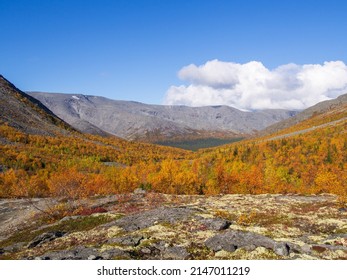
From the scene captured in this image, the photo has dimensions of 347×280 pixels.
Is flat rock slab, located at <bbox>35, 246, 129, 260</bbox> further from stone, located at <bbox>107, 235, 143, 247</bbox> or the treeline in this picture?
the treeline

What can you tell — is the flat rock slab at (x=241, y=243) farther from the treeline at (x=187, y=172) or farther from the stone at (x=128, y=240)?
the treeline at (x=187, y=172)

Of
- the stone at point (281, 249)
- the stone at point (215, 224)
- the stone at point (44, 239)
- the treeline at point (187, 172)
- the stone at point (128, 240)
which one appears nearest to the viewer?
the stone at point (281, 249)

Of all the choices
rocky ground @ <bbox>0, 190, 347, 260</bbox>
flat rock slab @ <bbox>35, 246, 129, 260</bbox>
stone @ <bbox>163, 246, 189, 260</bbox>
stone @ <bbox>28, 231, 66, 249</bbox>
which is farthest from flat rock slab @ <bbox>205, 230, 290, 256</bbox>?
stone @ <bbox>28, 231, 66, 249</bbox>

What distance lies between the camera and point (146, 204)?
40.8 meters

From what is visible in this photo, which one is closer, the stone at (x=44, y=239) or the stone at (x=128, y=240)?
the stone at (x=128, y=240)

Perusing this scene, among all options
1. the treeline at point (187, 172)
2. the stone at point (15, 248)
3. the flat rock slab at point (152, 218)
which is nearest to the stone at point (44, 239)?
the stone at point (15, 248)

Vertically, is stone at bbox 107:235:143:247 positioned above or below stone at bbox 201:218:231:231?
below

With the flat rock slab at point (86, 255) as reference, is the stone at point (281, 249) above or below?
above

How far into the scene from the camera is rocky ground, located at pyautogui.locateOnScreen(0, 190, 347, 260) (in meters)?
18.5

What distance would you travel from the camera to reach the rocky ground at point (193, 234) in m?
18.5

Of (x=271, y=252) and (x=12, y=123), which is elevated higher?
(x=12, y=123)
